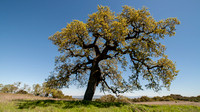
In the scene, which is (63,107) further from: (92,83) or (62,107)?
(92,83)

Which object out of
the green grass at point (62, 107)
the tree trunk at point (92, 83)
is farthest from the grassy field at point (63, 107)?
the tree trunk at point (92, 83)

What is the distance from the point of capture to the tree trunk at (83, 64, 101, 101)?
13.8 m

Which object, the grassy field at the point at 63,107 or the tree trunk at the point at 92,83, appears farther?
the tree trunk at the point at 92,83

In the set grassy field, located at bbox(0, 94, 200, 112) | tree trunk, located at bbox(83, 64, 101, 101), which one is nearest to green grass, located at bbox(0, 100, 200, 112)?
grassy field, located at bbox(0, 94, 200, 112)

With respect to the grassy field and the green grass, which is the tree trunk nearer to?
the grassy field

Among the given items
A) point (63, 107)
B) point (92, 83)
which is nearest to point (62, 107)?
point (63, 107)

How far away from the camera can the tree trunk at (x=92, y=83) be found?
13762 mm

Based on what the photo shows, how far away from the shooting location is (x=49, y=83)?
13.8m

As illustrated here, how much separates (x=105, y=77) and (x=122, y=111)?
9227 millimetres

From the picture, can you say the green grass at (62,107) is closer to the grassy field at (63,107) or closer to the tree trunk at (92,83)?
the grassy field at (63,107)

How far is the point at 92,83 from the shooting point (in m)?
14.4

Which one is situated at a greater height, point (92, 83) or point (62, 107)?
point (92, 83)

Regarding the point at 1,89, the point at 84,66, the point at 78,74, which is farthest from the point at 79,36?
the point at 1,89

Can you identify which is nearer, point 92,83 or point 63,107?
point 63,107
